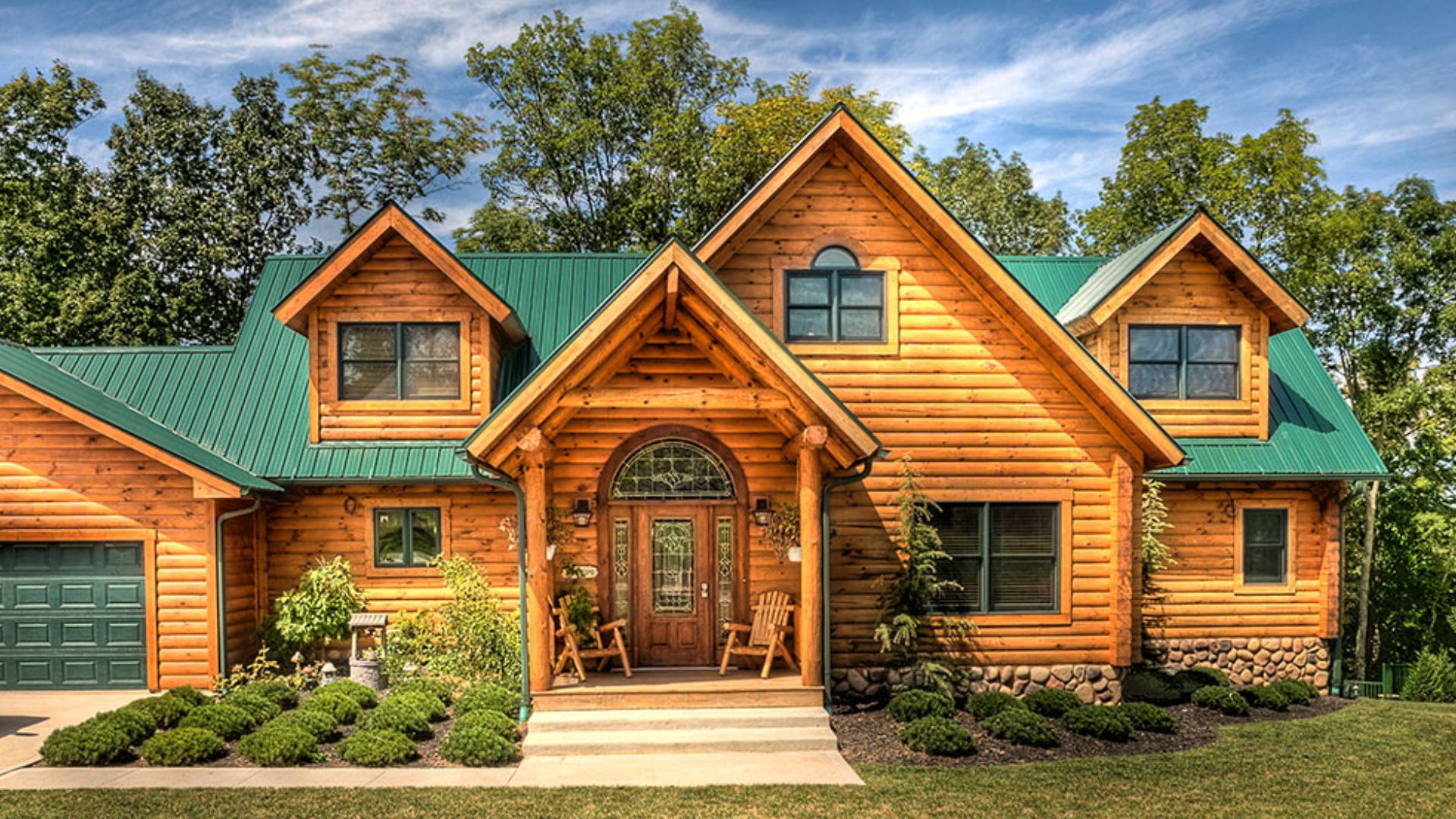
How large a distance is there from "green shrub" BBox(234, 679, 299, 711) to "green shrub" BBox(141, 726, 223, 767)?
64.0 inches

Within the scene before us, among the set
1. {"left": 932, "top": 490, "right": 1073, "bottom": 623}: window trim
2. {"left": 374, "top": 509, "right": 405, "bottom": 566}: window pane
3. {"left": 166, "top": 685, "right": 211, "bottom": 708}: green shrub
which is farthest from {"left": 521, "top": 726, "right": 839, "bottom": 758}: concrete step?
{"left": 374, "top": 509, "right": 405, "bottom": 566}: window pane

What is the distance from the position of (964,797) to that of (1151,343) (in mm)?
8167

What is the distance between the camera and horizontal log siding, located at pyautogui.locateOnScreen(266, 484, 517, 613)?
1308 centimetres

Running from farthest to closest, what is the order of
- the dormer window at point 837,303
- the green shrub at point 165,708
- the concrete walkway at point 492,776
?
the dormer window at point 837,303 < the green shrub at point 165,708 < the concrete walkway at point 492,776

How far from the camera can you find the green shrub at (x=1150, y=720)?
1041 cm

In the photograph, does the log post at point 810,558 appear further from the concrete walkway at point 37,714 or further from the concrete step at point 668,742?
the concrete walkway at point 37,714

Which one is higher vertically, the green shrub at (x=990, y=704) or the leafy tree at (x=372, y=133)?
the leafy tree at (x=372, y=133)

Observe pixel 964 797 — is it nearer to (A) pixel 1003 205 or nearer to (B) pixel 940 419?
(B) pixel 940 419

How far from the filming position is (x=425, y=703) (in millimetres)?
10461

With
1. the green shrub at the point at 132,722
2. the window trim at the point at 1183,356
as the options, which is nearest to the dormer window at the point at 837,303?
the window trim at the point at 1183,356

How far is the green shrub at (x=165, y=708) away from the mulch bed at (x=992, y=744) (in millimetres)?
7319

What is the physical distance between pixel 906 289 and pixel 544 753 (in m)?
7.11

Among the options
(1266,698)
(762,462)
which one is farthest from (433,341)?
(1266,698)

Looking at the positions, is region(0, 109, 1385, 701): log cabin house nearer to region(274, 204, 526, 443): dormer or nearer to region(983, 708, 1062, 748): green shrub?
region(274, 204, 526, 443): dormer
